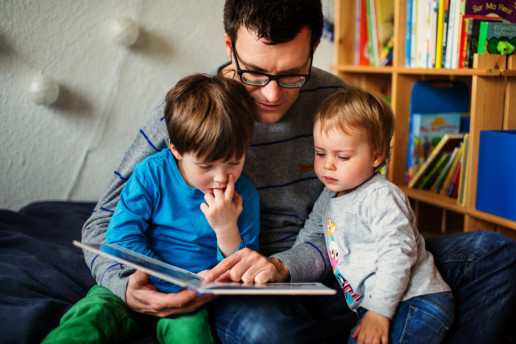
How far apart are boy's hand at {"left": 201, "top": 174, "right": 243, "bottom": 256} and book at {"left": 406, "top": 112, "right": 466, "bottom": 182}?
1.22m

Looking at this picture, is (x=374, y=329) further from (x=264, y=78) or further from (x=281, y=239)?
(x=264, y=78)

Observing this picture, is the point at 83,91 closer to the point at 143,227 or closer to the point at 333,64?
the point at 143,227

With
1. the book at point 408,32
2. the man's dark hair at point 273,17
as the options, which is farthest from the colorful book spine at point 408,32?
the man's dark hair at point 273,17

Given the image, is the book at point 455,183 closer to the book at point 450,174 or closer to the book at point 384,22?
the book at point 450,174

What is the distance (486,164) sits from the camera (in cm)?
168

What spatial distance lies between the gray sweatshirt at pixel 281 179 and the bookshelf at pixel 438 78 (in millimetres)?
558

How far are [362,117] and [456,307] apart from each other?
518 mm

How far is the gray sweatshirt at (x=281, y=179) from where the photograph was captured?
134 centimetres

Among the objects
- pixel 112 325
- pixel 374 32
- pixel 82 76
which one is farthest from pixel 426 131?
pixel 112 325

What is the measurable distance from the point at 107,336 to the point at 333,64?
6.09 feet

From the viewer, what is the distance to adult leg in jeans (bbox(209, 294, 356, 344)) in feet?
3.50

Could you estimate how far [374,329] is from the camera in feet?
3.66

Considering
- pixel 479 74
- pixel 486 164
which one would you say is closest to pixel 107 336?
pixel 486 164

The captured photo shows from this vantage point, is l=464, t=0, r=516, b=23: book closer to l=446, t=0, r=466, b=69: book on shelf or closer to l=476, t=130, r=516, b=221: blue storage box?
l=446, t=0, r=466, b=69: book on shelf
